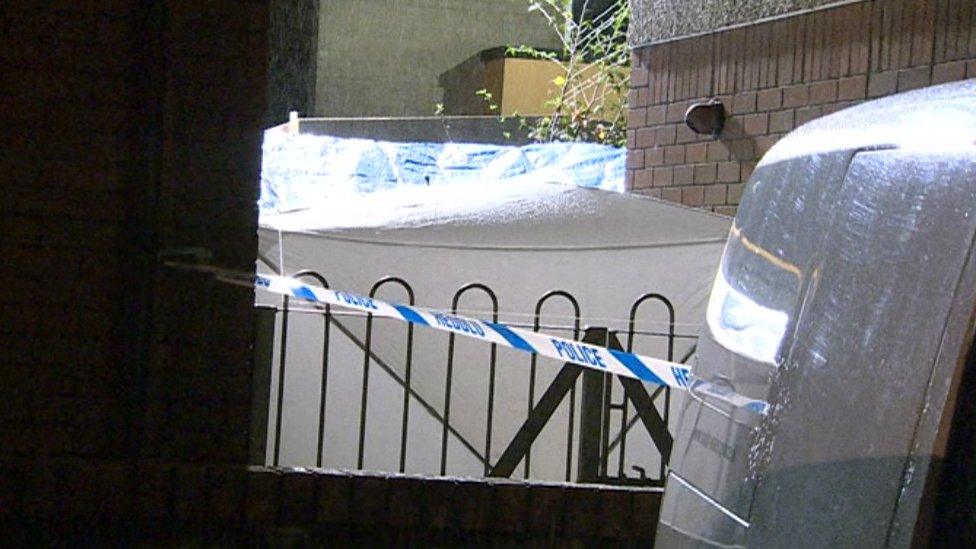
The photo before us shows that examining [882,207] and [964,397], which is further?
[882,207]

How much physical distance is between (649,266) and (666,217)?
25 cm

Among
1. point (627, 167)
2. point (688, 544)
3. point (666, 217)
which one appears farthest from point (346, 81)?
point (688, 544)

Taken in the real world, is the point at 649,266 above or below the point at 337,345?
above

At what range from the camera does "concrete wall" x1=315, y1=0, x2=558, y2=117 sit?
1809 centimetres

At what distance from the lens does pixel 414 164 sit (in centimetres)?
839

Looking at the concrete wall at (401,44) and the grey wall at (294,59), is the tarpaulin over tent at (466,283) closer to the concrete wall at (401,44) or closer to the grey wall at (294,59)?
the grey wall at (294,59)

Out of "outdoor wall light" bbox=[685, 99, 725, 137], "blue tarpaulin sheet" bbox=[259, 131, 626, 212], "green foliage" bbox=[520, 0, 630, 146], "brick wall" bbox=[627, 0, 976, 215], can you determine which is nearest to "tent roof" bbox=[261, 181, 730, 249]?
"brick wall" bbox=[627, 0, 976, 215]

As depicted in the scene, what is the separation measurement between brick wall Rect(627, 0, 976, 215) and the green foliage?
2423mm

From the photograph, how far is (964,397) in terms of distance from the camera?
186 centimetres

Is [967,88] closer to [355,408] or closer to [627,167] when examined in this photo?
[355,408]

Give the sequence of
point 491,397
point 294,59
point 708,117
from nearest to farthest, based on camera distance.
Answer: point 491,397 → point 708,117 → point 294,59

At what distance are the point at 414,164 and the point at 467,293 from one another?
255 cm

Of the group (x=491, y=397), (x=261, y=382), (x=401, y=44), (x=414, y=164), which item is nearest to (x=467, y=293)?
(x=491, y=397)

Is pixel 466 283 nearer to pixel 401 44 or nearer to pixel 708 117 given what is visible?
pixel 708 117
